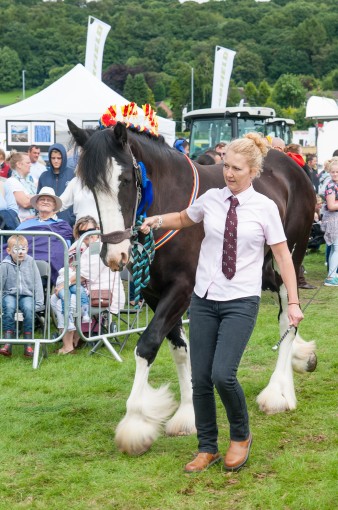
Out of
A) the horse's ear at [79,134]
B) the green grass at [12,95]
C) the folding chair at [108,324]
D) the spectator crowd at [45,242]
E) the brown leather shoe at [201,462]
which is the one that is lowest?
the folding chair at [108,324]

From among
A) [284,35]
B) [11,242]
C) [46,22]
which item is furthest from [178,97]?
[11,242]

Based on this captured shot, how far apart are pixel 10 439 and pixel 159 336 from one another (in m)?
1.32

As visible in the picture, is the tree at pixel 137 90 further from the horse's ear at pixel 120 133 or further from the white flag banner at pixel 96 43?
the horse's ear at pixel 120 133

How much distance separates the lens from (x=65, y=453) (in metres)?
4.84

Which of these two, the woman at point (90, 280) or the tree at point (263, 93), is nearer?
the woman at point (90, 280)

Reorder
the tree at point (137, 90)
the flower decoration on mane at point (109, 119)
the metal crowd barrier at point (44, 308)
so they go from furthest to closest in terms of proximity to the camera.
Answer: the tree at point (137, 90)
the metal crowd barrier at point (44, 308)
the flower decoration on mane at point (109, 119)

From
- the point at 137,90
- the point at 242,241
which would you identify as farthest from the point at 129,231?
the point at 137,90

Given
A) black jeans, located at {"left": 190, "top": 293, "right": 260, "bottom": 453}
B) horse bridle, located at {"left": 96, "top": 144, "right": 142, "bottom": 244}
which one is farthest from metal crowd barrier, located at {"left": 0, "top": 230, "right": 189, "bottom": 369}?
black jeans, located at {"left": 190, "top": 293, "right": 260, "bottom": 453}

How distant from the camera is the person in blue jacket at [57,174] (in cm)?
1023

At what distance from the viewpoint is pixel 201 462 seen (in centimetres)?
439

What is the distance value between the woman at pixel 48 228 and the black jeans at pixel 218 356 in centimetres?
412

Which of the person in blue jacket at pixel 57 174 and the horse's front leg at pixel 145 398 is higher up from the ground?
the person in blue jacket at pixel 57 174

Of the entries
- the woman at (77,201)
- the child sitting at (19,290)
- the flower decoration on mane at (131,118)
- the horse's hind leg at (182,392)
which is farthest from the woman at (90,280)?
the flower decoration on mane at (131,118)

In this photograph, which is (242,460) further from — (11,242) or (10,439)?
(11,242)
